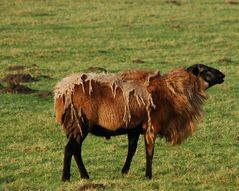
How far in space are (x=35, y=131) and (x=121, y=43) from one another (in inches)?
585

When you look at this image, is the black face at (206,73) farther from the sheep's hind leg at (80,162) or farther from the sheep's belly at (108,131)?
the sheep's hind leg at (80,162)

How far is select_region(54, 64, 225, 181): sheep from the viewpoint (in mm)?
10867

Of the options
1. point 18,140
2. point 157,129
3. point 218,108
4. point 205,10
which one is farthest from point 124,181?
point 205,10

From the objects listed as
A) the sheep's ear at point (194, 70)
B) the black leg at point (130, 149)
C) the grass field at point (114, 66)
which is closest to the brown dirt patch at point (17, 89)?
the grass field at point (114, 66)

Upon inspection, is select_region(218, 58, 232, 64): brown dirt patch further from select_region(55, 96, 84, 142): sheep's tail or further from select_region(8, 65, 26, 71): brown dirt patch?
select_region(55, 96, 84, 142): sheep's tail

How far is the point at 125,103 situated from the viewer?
10.9 meters

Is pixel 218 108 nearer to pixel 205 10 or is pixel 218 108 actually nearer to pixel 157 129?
pixel 157 129

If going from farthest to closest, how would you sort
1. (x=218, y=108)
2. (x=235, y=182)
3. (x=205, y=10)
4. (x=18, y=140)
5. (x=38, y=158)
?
(x=205, y=10)
(x=218, y=108)
(x=18, y=140)
(x=38, y=158)
(x=235, y=182)

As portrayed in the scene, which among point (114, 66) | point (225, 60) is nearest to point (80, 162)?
point (114, 66)

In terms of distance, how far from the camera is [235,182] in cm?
1063

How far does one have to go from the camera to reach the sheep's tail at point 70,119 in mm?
10805

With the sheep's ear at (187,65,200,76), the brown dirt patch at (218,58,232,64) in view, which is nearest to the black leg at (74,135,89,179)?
the sheep's ear at (187,65,200,76)

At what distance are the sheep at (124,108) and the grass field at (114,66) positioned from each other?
2.05 ft

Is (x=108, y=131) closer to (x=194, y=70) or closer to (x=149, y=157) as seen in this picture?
(x=149, y=157)
